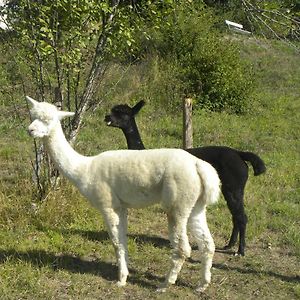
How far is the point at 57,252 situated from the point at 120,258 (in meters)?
1.03

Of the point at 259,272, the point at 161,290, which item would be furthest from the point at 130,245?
the point at 259,272

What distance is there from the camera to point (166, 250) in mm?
5613

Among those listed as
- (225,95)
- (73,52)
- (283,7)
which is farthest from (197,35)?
(73,52)

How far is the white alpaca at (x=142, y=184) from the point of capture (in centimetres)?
431

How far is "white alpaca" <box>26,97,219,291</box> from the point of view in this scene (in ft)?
14.1

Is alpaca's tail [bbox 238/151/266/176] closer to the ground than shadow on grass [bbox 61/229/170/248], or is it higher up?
higher up

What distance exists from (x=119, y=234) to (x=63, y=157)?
2.95 ft

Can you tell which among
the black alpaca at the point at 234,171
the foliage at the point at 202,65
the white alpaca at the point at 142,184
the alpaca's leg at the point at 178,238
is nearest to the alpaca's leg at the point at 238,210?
the black alpaca at the point at 234,171

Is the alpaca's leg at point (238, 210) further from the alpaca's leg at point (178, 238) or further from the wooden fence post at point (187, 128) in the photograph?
the wooden fence post at point (187, 128)

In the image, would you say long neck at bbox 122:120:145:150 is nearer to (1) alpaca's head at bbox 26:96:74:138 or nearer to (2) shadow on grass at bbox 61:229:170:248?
(2) shadow on grass at bbox 61:229:170:248

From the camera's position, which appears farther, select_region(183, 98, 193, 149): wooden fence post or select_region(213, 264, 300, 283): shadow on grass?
select_region(183, 98, 193, 149): wooden fence post

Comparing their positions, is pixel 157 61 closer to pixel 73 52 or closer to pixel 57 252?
pixel 73 52

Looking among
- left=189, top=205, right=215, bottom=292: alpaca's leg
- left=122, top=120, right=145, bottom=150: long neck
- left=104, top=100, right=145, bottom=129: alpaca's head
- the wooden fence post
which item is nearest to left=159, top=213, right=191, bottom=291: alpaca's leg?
left=189, top=205, right=215, bottom=292: alpaca's leg

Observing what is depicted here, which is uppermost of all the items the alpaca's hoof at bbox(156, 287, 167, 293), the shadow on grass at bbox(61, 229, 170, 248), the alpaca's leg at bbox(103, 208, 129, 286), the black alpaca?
the black alpaca
